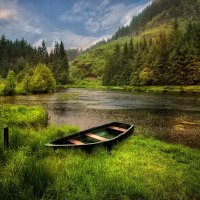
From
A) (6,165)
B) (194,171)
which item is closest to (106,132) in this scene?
(194,171)

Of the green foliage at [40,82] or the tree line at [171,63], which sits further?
the tree line at [171,63]

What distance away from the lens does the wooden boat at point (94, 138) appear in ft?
49.3

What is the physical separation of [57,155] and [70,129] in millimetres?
6931

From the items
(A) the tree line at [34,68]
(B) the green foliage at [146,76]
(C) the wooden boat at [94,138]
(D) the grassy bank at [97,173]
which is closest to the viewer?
(D) the grassy bank at [97,173]

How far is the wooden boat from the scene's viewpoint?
592 inches

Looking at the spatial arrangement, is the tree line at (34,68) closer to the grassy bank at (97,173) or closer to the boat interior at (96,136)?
the boat interior at (96,136)

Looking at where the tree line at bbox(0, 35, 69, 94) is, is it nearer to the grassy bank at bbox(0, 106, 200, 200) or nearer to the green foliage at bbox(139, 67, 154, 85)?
the green foliage at bbox(139, 67, 154, 85)

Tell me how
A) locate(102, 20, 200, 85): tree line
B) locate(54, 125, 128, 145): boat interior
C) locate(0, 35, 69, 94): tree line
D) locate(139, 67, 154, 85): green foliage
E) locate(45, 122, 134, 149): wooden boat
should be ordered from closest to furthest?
locate(45, 122, 134, 149): wooden boat, locate(54, 125, 128, 145): boat interior, locate(0, 35, 69, 94): tree line, locate(102, 20, 200, 85): tree line, locate(139, 67, 154, 85): green foliage

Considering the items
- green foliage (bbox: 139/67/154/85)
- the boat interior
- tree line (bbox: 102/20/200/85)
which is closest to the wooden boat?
the boat interior

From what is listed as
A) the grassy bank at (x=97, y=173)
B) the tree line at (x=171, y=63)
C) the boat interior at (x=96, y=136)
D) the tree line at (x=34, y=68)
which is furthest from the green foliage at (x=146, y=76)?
the grassy bank at (x=97, y=173)

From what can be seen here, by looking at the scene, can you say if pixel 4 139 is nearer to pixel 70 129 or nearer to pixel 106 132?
pixel 70 129

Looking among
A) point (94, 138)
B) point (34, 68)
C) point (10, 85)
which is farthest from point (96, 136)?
point (34, 68)

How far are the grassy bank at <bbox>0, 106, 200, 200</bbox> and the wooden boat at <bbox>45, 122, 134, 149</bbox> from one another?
0.47 metres

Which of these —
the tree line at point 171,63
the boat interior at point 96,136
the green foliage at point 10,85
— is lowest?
the boat interior at point 96,136
